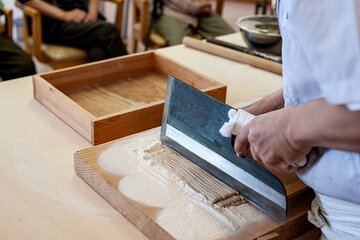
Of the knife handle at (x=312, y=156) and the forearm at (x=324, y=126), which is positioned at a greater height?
the forearm at (x=324, y=126)

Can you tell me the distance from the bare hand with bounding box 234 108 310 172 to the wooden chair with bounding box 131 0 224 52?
1.94 meters

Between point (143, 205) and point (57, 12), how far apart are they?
5.95ft

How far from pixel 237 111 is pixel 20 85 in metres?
0.79

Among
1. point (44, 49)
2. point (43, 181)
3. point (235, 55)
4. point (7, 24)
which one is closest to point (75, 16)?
point (44, 49)

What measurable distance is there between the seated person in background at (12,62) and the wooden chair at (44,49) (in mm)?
150

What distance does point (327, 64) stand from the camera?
0.63 meters

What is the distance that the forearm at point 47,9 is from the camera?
239 centimetres

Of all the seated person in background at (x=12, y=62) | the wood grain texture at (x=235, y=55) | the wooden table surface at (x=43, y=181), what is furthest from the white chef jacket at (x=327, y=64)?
the seated person in background at (x=12, y=62)

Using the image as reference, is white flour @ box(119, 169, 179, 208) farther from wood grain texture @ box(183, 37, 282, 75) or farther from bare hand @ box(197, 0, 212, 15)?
bare hand @ box(197, 0, 212, 15)

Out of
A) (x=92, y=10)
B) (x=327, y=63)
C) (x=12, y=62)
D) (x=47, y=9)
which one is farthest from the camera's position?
(x=92, y=10)

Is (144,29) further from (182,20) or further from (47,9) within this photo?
(47,9)

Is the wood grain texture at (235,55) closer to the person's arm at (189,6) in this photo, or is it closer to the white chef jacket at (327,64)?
the white chef jacket at (327,64)

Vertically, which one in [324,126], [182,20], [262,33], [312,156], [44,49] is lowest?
[44,49]

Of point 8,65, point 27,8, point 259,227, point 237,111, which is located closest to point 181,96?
point 237,111
